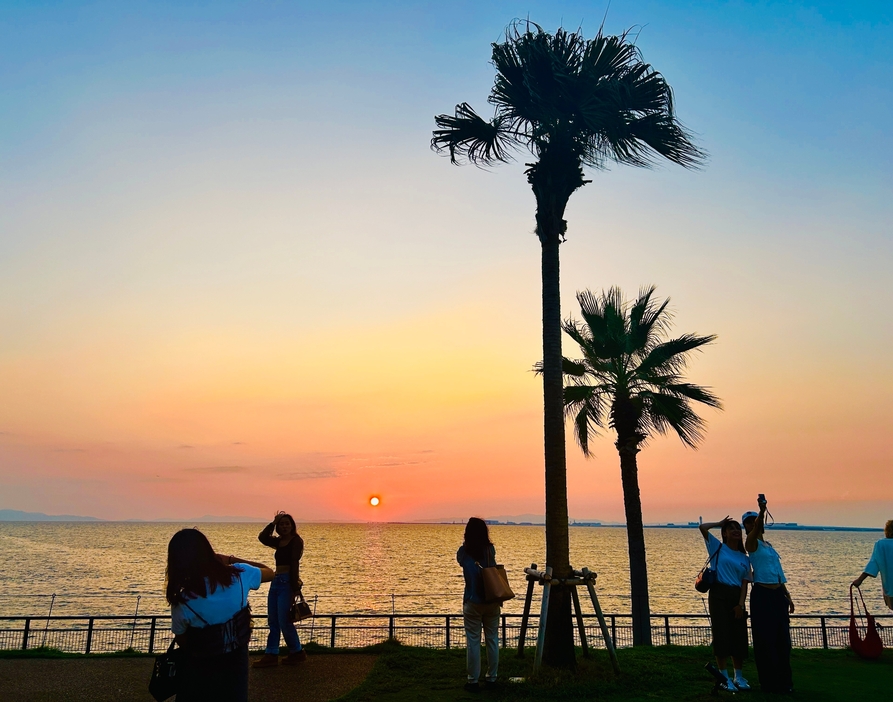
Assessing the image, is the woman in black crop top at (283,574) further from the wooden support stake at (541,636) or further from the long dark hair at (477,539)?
the wooden support stake at (541,636)

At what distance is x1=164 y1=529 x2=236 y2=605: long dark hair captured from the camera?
4.33 meters

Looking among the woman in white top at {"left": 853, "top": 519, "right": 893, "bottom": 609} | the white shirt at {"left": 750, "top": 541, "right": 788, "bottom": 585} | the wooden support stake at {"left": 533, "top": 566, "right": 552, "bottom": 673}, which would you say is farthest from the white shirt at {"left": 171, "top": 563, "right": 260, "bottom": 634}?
the woman in white top at {"left": 853, "top": 519, "right": 893, "bottom": 609}

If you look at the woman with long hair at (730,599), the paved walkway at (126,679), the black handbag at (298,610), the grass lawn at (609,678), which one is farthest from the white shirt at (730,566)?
the black handbag at (298,610)

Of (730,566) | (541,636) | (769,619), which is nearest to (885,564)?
(769,619)

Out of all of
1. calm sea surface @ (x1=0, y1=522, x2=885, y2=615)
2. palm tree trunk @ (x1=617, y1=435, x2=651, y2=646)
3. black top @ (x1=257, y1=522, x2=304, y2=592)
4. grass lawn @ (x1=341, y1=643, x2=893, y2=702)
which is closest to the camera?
grass lawn @ (x1=341, y1=643, x2=893, y2=702)

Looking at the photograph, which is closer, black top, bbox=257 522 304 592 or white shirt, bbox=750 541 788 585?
white shirt, bbox=750 541 788 585

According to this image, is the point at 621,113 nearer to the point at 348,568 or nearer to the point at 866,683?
the point at 866,683

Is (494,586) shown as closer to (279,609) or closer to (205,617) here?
(279,609)

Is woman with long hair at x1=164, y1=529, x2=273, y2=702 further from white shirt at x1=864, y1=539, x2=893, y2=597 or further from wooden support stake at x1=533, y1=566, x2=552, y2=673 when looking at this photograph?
white shirt at x1=864, y1=539, x2=893, y2=597

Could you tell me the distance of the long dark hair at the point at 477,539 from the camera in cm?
918

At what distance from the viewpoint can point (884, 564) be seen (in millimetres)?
11133

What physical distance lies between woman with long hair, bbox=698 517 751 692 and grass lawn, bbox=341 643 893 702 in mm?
463

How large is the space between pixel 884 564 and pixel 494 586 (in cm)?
666

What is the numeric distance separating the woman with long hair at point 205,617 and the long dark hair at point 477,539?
16.0ft
